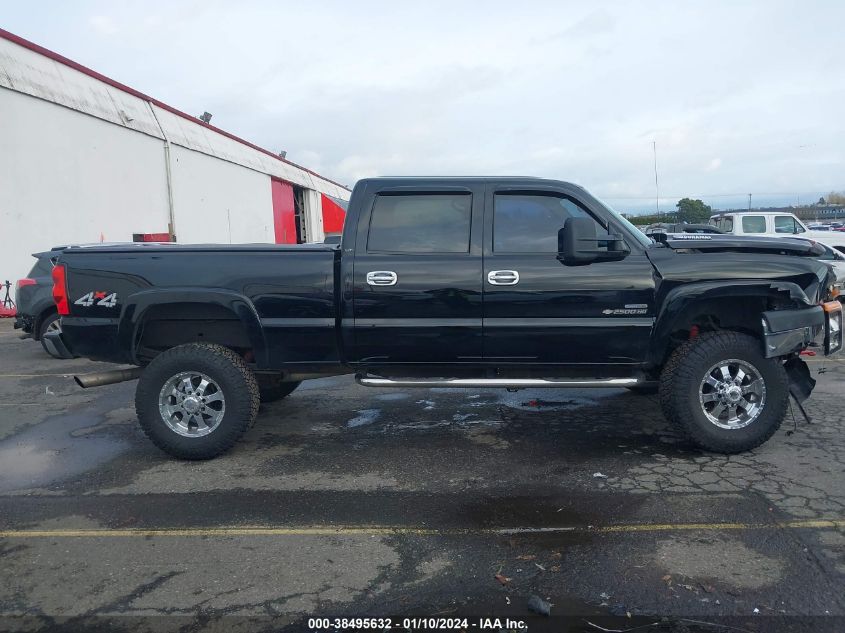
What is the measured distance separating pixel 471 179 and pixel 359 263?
43.4 inches

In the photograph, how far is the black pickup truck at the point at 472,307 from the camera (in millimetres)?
5047

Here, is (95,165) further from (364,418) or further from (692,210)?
(692,210)

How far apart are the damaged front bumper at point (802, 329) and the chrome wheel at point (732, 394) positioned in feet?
0.81

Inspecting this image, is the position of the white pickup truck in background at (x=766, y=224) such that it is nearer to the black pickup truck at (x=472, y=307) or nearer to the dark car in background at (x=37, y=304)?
the black pickup truck at (x=472, y=307)

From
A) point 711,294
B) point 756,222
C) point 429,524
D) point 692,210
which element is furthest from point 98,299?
point 692,210

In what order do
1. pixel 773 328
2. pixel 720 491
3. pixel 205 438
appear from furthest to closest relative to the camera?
pixel 205 438, pixel 773 328, pixel 720 491

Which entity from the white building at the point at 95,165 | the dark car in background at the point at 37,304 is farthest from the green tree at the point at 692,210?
the dark car in background at the point at 37,304

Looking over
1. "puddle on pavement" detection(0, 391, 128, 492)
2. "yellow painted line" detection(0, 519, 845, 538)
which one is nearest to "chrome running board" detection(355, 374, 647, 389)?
"yellow painted line" detection(0, 519, 845, 538)

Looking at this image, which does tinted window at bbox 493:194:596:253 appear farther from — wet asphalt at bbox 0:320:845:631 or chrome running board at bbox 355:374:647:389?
wet asphalt at bbox 0:320:845:631

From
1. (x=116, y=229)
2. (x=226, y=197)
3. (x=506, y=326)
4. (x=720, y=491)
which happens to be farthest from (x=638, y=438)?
(x=226, y=197)

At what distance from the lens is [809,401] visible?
6.61m

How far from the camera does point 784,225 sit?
17.0 m

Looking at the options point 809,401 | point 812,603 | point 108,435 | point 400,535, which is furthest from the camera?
point 809,401

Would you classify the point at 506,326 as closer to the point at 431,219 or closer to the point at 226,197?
the point at 431,219
